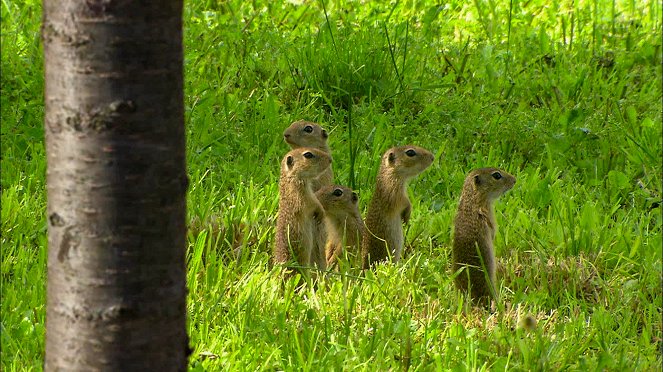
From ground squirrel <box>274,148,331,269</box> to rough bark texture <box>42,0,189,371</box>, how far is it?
2.49 metres

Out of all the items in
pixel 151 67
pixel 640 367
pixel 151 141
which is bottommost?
pixel 640 367

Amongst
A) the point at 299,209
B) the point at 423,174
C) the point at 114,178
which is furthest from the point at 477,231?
the point at 114,178

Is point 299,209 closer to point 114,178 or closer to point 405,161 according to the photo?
point 405,161

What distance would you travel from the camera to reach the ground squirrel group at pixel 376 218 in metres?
5.29

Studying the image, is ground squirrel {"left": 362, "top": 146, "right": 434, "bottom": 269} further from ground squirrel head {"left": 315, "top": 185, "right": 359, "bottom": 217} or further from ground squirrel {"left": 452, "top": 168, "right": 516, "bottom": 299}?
ground squirrel {"left": 452, "top": 168, "right": 516, "bottom": 299}

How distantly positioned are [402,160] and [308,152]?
1.83 feet

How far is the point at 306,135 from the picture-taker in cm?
653

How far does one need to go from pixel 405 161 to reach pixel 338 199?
17.4 inches

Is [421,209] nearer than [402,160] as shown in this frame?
No

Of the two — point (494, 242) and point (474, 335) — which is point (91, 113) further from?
point (494, 242)

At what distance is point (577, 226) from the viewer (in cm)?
600

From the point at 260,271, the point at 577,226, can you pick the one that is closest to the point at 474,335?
the point at 260,271

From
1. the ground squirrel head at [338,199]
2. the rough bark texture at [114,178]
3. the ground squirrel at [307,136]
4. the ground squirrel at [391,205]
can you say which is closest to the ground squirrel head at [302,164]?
the ground squirrel head at [338,199]

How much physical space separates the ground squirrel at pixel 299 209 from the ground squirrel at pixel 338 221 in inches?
4.6
